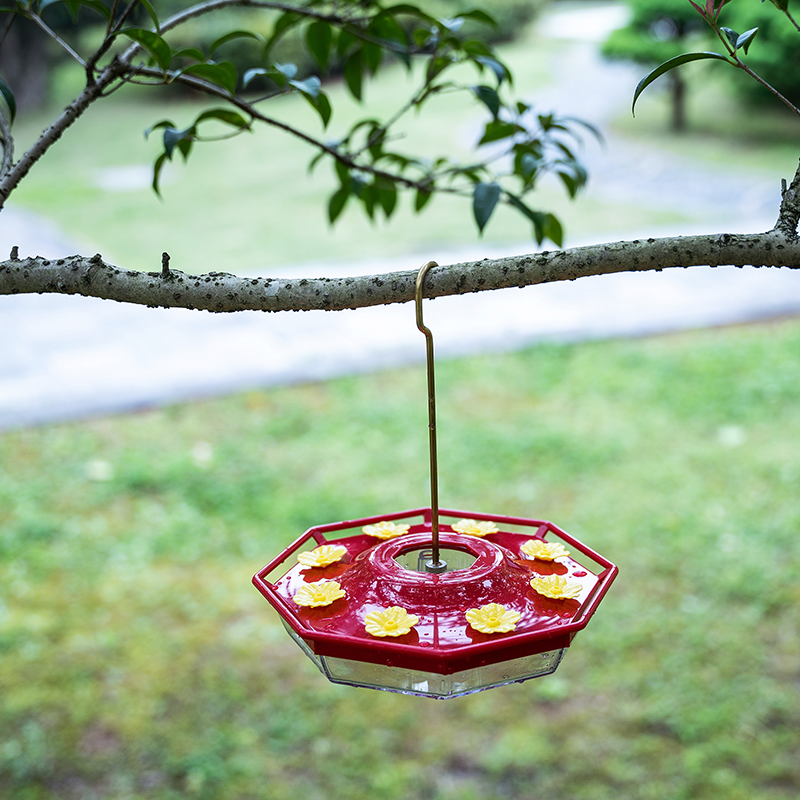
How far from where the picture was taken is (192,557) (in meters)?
3.06

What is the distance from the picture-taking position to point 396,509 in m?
3.29

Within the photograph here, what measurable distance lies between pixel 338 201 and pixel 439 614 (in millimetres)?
934

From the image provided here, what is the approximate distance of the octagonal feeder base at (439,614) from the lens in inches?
33.4

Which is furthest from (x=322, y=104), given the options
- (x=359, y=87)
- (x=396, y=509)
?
(x=396, y=509)

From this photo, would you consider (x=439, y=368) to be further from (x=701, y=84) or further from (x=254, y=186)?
(x=701, y=84)

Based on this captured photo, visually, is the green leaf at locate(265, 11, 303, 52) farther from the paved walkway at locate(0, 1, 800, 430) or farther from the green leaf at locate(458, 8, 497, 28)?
the paved walkway at locate(0, 1, 800, 430)

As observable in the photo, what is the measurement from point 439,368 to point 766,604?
6.88 feet

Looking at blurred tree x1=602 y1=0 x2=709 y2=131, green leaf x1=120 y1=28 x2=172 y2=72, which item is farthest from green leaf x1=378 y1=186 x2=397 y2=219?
blurred tree x1=602 y1=0 x2=709 y2=131

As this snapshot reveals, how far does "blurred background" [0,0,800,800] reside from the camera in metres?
2.28

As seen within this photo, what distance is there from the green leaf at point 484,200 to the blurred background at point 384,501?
1.47 meters

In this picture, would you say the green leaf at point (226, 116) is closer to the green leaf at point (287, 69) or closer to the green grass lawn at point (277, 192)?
the green leaf at point (287, 69)

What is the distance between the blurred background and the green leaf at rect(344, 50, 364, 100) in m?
1.06

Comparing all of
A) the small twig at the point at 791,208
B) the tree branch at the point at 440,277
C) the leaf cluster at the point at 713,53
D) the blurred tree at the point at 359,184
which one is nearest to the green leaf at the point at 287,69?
the blurred tree at the point at 359,184

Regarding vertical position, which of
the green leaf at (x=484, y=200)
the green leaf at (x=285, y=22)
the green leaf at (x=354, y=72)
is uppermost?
the green leaf at (x=285, y=22)
